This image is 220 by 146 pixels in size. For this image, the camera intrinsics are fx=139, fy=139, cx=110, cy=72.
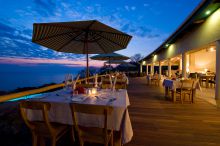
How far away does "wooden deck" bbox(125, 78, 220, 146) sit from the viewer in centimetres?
254

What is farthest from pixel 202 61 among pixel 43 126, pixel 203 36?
pixel 43 126

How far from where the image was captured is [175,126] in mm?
3186

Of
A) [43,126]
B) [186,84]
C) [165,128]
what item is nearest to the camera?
[43,126]

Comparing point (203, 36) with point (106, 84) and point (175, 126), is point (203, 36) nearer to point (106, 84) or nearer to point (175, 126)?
point (175, 126)

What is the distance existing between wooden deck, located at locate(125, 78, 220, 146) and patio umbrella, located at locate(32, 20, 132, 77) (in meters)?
2.10

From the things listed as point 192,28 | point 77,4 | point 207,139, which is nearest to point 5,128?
point 207,139

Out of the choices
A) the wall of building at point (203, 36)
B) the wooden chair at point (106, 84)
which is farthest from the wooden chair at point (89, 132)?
the wall of building at point (203, 36)

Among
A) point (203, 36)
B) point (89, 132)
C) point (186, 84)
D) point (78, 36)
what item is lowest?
point (89, 132)

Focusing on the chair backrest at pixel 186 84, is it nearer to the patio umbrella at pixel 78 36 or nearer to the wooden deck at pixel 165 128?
the wooden deck at pixel 165 128

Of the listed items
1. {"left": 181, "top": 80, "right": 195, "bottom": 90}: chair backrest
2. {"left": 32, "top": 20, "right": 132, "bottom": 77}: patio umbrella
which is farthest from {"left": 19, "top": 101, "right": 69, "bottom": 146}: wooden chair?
{"left": 181, "top": 80, "right": 195, "bottom": 90}: chair backrest

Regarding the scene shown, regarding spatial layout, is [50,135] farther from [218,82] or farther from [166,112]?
[218,82]

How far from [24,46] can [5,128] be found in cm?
2257

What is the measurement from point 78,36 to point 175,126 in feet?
11.2

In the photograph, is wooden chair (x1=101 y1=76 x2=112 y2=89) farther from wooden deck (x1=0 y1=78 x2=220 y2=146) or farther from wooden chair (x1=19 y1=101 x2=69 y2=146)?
wooden chair (x1=19 y1=101 x2=69 y2=146)
